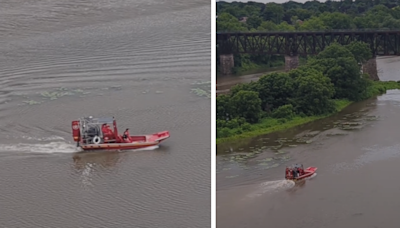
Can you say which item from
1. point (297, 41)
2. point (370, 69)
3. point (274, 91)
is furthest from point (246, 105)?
point (297, 41)

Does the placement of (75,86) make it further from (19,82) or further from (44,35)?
(44,35)

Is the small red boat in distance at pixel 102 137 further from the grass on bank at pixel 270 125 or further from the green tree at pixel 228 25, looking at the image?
the green tree at pixel 228 25

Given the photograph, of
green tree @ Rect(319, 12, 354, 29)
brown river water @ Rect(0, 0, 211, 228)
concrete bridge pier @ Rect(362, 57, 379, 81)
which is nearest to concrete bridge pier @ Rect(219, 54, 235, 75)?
concrete bridge pier @ Rect(362, 57, 379, 81)

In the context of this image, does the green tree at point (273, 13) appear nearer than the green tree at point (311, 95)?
No

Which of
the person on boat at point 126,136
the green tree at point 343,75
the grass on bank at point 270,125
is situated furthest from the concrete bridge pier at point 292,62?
the person on boat at point 126,136

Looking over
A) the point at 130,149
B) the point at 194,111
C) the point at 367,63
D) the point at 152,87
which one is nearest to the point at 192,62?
the point at 152,87

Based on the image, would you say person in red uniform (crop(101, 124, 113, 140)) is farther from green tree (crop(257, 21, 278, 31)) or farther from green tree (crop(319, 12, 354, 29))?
green tree (crop(319, 12, 354, 29))
